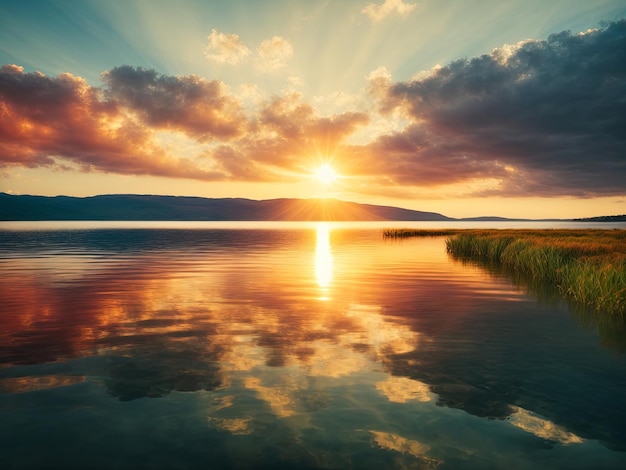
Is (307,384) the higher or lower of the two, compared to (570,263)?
lower

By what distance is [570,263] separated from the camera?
101ft

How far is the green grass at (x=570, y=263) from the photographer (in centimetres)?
2091

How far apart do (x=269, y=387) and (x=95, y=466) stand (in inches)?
168

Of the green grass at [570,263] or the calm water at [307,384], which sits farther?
the green grass at [570,263]

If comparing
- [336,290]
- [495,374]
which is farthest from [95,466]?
[336,290]

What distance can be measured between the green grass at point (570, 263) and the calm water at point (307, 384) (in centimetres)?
175

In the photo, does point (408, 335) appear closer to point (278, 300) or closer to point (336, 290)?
point (278, 300)

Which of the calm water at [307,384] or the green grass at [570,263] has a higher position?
the green grass at [570,263]

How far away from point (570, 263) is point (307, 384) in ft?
87.0

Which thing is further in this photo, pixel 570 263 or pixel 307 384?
pixel 570 263

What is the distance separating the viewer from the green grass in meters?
20.9

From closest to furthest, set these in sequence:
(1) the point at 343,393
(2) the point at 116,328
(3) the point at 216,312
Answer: (1) the point at 343,393 → (2) the point at 116,328 → (3) the point at 216,312

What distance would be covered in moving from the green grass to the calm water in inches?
69.1

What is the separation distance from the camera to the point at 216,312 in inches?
800
